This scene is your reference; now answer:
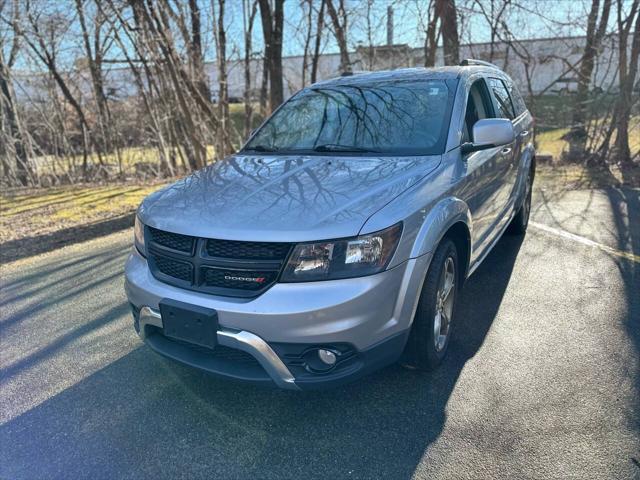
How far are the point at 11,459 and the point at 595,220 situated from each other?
6403mm

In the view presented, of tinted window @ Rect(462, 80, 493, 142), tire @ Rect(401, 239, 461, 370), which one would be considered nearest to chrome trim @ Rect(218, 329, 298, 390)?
tire @ Rect(401, 239, 461, 370)

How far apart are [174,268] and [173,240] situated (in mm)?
155

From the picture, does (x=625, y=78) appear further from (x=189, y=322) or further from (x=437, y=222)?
(x=189, y=322)

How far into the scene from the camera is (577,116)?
9.56 m

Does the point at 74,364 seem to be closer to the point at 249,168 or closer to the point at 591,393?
the point at 249,168

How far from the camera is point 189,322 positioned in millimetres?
2404

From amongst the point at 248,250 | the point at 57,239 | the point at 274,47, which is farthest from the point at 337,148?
the point at 274,47

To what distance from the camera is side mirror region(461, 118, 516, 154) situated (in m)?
3.15

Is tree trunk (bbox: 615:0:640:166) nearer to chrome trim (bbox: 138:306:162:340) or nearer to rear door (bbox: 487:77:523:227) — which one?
rear door (bbox: 487:77:523:227)

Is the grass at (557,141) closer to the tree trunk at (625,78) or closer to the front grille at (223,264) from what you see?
the tree trunk at (625,78)

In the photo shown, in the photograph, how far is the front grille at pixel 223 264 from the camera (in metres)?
2.31

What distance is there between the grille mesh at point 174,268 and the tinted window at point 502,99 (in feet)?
10.3

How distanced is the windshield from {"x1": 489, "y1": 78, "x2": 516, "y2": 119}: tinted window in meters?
1.01

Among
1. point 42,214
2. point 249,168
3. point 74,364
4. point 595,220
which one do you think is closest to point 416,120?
point 249,168
